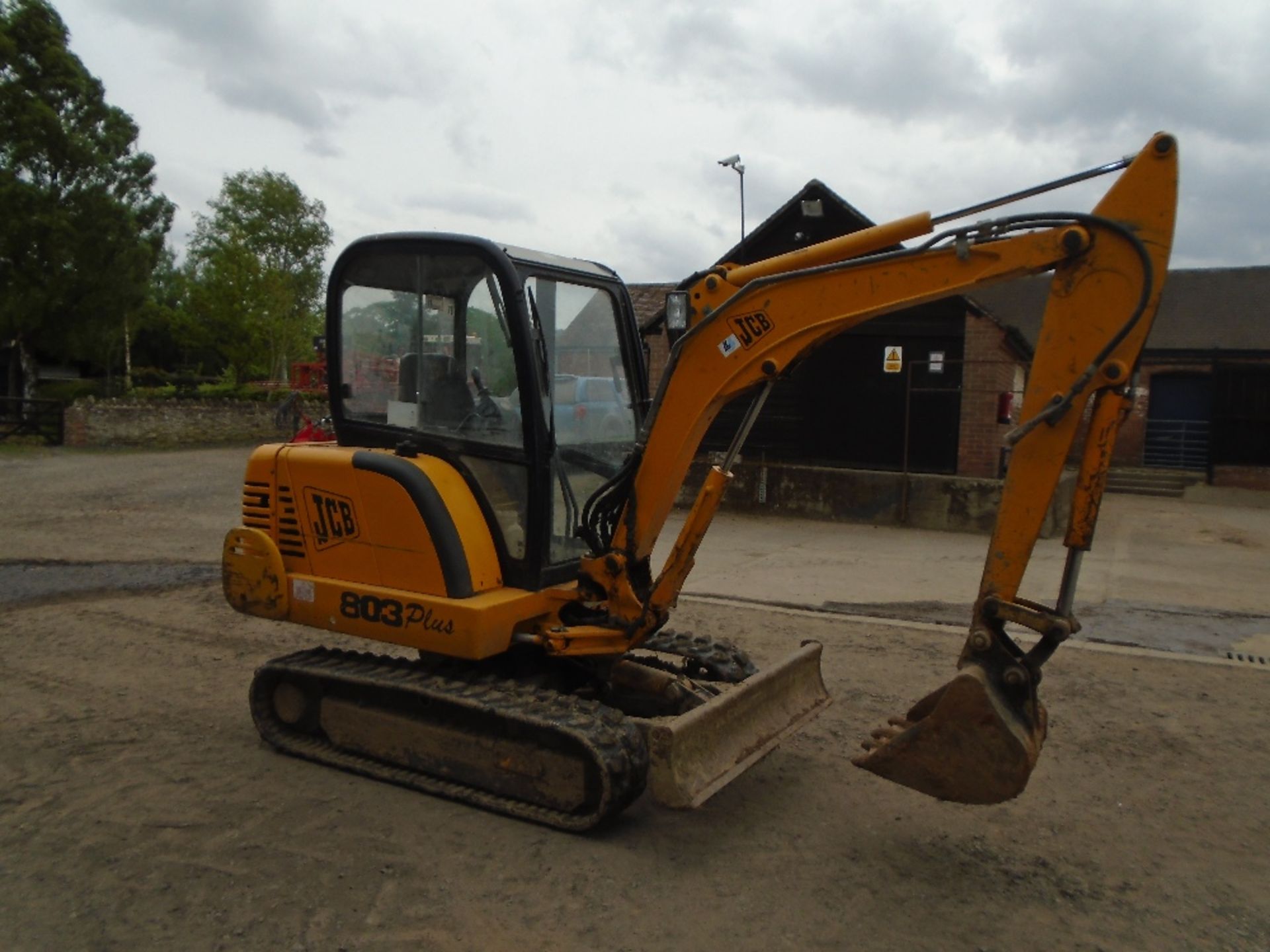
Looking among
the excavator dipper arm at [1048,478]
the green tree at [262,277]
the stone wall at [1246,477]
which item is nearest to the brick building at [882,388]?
the stone wall at [1246,477]

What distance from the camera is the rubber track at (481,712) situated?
4.29 metres

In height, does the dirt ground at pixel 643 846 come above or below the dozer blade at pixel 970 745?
below

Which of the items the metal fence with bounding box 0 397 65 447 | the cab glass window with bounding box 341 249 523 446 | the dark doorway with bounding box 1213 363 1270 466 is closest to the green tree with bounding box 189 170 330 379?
the metal fence with bounding box 0 397 65 447

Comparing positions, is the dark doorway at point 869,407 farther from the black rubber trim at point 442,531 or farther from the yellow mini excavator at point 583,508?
the black rubber trim at point 442,531

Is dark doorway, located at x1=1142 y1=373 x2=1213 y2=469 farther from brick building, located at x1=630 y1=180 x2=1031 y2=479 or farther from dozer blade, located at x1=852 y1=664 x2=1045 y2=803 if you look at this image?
dozer blade, located at x1=852 y1=664 x2=1045 y2=803

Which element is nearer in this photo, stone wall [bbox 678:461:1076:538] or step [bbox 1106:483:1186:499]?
stone wall [bbox 678:461:1076:538]

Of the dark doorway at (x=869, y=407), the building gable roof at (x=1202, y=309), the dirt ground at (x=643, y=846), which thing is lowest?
the dirt ground at (x=643, y=846)

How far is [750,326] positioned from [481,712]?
6.70 feet

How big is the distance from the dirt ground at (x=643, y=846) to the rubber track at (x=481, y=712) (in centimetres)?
9

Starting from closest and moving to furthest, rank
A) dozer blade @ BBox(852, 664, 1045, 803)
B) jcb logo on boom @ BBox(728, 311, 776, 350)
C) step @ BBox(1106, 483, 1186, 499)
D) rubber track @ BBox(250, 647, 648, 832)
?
dozer blade @ BBox(852, 664, 1045, 803) < rubber track @ BBox(250, 647, 648, 832) < jcb logo on boom @ BBox(728, 311, 776, 350) < step @ BBox(1106, 483, 1186, 499)

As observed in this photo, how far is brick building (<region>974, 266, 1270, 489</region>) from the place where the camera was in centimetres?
2153

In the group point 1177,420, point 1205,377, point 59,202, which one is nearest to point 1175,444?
point 1177,420

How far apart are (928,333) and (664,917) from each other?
1388 centimetres

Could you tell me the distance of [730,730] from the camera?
462 centimetres
